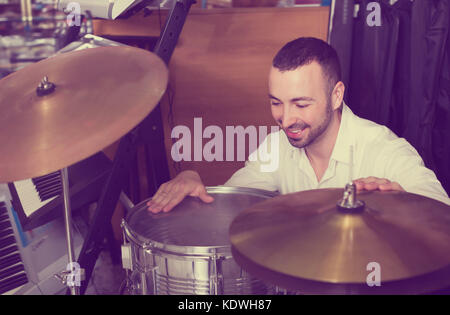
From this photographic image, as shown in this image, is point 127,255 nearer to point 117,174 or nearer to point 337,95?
point 117,174

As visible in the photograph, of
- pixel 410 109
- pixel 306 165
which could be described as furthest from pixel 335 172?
pixel 410 109

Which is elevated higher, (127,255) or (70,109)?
(70,109)

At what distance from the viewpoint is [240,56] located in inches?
84.4

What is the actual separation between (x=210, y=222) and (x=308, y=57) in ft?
1.84

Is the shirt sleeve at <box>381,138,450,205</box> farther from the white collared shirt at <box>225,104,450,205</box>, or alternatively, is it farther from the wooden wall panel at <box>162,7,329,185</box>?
the wooden wall panel at <box>162,7,329,185</box>

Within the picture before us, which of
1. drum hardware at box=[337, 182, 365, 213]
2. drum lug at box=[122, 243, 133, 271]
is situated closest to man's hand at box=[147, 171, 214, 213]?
drum lug at box=[122, 243, 133, 271]

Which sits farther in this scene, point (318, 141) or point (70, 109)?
point (318, 141)

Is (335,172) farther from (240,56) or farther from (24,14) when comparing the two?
(24,14)

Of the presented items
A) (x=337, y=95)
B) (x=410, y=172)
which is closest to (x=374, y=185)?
(x=410, y=172)

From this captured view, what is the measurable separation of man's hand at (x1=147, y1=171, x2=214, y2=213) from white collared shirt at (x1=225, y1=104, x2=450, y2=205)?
293mm

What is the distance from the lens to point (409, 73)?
1.80 m

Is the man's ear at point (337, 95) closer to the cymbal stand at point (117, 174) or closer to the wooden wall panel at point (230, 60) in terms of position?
the cymbal stand at point (117, 174)

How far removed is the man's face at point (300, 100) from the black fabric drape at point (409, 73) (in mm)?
499

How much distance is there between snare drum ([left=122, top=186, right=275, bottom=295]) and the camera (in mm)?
1031
